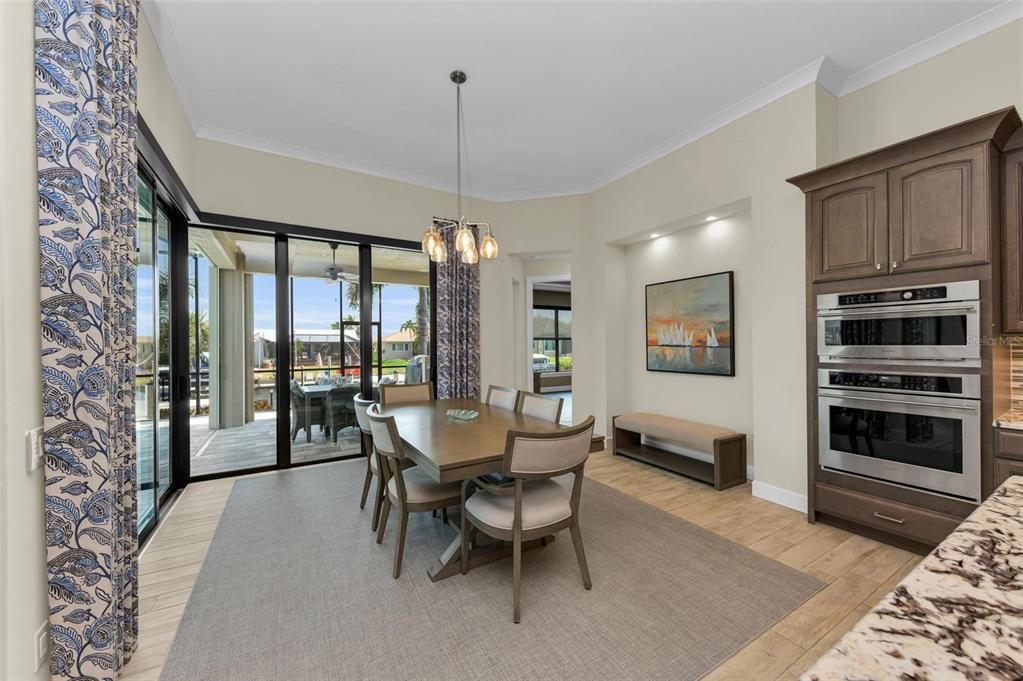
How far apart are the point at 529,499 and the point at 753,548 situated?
1.54 m

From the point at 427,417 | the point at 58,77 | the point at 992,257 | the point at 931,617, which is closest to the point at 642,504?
the point at 427,417

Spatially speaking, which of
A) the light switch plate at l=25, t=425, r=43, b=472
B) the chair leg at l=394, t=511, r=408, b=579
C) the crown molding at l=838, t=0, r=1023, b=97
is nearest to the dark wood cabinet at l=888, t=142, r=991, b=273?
the crown molding at l=838, t=0, r=1023, b=97

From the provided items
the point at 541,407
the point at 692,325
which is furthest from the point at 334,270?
the point at 692,325

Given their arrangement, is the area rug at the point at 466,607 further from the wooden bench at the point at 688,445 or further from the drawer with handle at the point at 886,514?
the wooden bench at the point at 688,445

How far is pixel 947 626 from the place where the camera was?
55cm

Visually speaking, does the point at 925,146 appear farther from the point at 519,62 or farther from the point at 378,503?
the point at 378,503

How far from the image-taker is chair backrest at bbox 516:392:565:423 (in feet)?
9.66

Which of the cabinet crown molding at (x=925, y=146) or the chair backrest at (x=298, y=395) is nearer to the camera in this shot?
the cabinet crown molding at (x=925, y=146)

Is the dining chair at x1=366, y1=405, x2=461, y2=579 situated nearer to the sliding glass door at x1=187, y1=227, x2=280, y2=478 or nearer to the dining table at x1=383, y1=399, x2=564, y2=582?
the dining table at x1=383, y1=399, x2=564, y2=582

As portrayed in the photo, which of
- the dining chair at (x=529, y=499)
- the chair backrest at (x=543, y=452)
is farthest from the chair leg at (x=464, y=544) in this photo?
the chair backrest at (x=543, y=452)

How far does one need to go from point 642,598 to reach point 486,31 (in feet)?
11.3

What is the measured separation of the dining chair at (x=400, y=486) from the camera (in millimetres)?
2285

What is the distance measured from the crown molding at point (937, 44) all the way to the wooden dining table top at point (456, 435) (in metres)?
3.39

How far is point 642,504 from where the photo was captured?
333 cm
